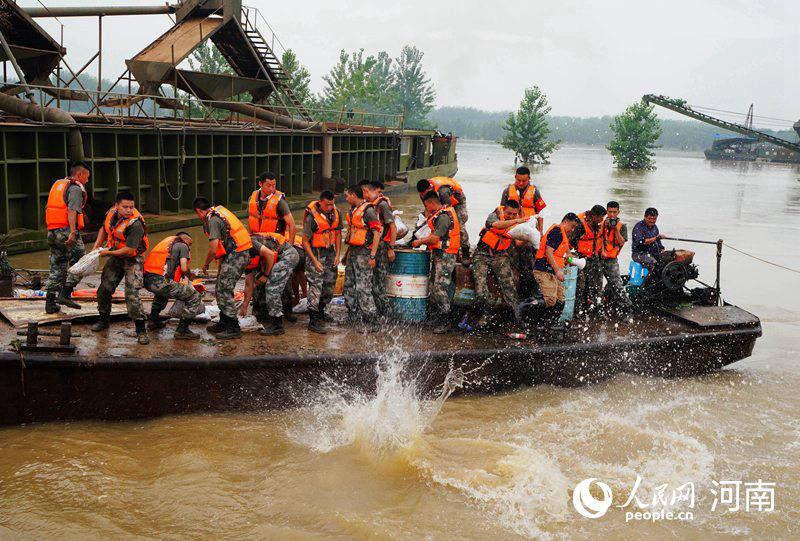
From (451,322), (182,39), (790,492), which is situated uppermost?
(182,39)

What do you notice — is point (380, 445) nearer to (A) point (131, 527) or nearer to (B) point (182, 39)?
(A) point (131, 527)

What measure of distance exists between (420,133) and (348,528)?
32509 mm

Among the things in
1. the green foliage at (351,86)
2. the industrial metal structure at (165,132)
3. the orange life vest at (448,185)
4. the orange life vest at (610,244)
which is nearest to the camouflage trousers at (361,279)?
the orange life vest at (448,185)

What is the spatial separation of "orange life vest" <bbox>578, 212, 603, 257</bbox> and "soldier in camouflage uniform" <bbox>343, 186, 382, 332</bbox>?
2769mm

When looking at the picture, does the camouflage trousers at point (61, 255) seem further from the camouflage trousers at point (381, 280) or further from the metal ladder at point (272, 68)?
the metal ladder at point (272, 68)

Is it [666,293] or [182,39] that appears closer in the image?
[666,293]

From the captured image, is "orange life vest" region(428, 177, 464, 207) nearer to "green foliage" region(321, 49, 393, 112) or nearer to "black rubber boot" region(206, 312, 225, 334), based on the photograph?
"black rubber boot" region(206, 312, 225, 334)

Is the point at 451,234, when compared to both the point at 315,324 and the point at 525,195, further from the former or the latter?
the point at 315,324

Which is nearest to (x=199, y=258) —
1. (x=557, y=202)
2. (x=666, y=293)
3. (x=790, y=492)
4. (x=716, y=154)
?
(x=666, y=293)

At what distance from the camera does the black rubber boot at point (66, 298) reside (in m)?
7.48

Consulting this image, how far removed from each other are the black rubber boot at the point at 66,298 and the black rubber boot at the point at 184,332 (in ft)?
4.06

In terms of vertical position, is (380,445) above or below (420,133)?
below

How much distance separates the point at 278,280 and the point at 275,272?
87mm

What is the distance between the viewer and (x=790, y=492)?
667cm
